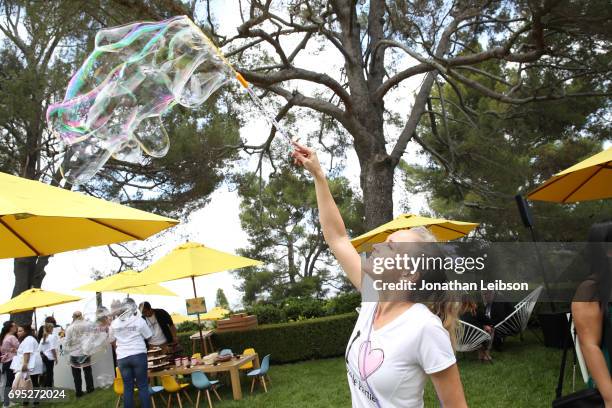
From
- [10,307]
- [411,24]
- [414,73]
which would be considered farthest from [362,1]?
[10,307]

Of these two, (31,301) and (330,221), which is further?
(31,301)

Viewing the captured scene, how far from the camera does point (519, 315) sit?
8766 mm

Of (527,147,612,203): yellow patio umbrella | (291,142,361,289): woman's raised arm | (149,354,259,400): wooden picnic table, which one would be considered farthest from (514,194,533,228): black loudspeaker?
(149,354,259,400): wooden picnic table

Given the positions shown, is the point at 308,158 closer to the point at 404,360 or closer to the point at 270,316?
the point at 404,360

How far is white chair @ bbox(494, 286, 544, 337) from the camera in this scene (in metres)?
8.55

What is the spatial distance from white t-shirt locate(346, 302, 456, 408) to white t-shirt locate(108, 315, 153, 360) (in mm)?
6046

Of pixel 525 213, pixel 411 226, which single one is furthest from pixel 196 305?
pixel 525 213

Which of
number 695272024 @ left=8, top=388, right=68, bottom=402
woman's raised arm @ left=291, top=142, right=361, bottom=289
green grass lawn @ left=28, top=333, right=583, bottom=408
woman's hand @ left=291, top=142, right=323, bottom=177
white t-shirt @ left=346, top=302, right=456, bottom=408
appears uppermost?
woman's hand @ left=291, top=142, right=323, bottom=177

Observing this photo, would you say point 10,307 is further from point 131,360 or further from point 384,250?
point 384,250

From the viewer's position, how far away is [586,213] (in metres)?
12.8

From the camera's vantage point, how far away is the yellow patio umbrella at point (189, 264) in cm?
983

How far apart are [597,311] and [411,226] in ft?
23.5

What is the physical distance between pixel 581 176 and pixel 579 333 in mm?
4170

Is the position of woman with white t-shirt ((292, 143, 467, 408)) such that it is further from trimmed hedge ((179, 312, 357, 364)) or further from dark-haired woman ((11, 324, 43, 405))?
dark-haired woman ((11, 324, 43, 405))
